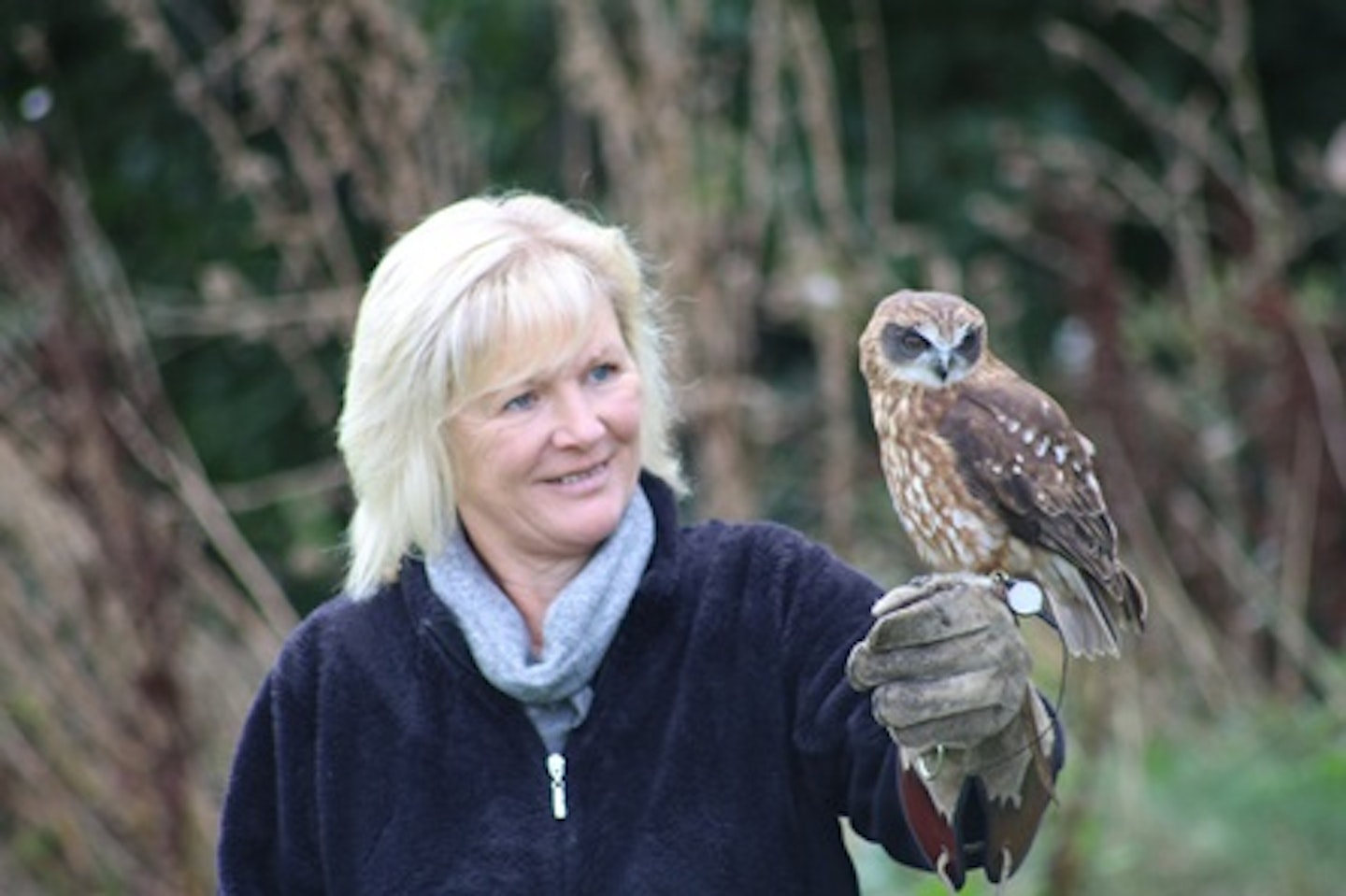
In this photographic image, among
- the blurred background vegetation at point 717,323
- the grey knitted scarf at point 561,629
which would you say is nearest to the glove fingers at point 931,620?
the grey knitted scarf at point 561,629

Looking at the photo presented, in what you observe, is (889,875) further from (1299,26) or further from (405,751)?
(1299,26)

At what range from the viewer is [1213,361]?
638 centimetres

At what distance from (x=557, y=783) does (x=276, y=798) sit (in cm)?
39

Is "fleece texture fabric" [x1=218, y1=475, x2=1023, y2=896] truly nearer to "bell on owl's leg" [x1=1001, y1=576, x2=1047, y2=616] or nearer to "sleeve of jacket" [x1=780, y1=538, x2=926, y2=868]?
"sleeve of jacket" [x1=780, y1=538, x2=926, y2=868]

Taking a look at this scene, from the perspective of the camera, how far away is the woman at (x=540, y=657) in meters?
3.03

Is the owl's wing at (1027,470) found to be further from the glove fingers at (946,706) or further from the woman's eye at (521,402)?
the woman's eye at (521,402)

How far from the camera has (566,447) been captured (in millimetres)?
3086

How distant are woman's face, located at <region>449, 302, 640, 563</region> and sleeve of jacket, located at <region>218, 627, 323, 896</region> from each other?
33 cm

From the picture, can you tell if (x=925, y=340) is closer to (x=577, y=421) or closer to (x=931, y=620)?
(x=931, y=620)

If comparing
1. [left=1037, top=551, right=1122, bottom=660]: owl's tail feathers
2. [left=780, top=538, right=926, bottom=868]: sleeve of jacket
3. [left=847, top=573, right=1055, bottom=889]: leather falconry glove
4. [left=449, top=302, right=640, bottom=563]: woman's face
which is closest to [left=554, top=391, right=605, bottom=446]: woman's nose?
[left=449, top=302, right=640, bottom=563]: woman's face

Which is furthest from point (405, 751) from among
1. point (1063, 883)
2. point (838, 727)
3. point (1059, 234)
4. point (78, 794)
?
point (1059, 234)

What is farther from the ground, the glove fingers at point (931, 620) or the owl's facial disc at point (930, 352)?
the owl's facial disc at point (930, 352)

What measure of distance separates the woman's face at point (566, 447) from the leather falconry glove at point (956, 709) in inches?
15.5

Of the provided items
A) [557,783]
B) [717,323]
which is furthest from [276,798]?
[717,323]
